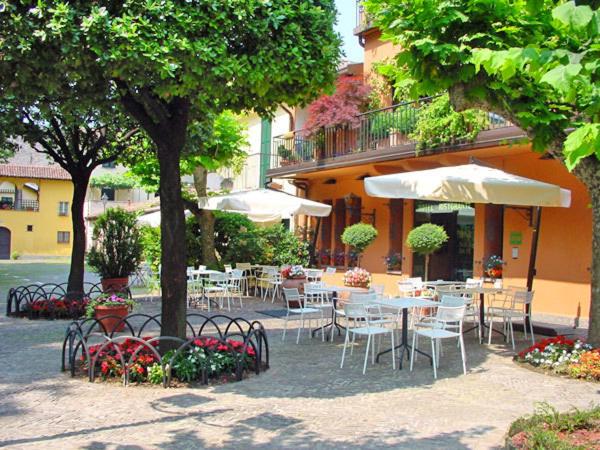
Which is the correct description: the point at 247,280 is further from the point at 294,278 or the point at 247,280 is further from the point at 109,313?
the point at 109,313

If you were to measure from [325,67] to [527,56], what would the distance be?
4.05 metres

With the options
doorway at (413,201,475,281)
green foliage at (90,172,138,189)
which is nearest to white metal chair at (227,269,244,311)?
doorway at (413,201,475,281)

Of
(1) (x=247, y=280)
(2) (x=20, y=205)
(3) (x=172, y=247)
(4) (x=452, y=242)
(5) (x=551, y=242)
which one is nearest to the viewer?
(3) (x=172, y=247)

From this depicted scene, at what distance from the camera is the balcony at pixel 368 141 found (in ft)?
40.4

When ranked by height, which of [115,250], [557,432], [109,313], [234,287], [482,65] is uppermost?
[482,65]

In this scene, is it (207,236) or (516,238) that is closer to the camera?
(516,238)

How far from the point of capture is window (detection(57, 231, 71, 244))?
48.6 m

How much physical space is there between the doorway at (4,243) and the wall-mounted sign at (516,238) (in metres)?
43.6

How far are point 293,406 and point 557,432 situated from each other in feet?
7.91

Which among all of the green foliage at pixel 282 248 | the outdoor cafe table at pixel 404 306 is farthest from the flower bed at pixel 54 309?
the outdoor cafe table at pixel 404 306

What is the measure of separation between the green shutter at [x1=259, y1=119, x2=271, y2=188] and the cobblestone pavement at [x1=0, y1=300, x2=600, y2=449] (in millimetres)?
14622

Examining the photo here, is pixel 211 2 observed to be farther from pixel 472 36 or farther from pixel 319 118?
pixel 319 118

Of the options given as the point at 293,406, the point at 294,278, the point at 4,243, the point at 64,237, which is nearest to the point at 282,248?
the point at 294,278

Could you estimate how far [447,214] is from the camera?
15.3 m
